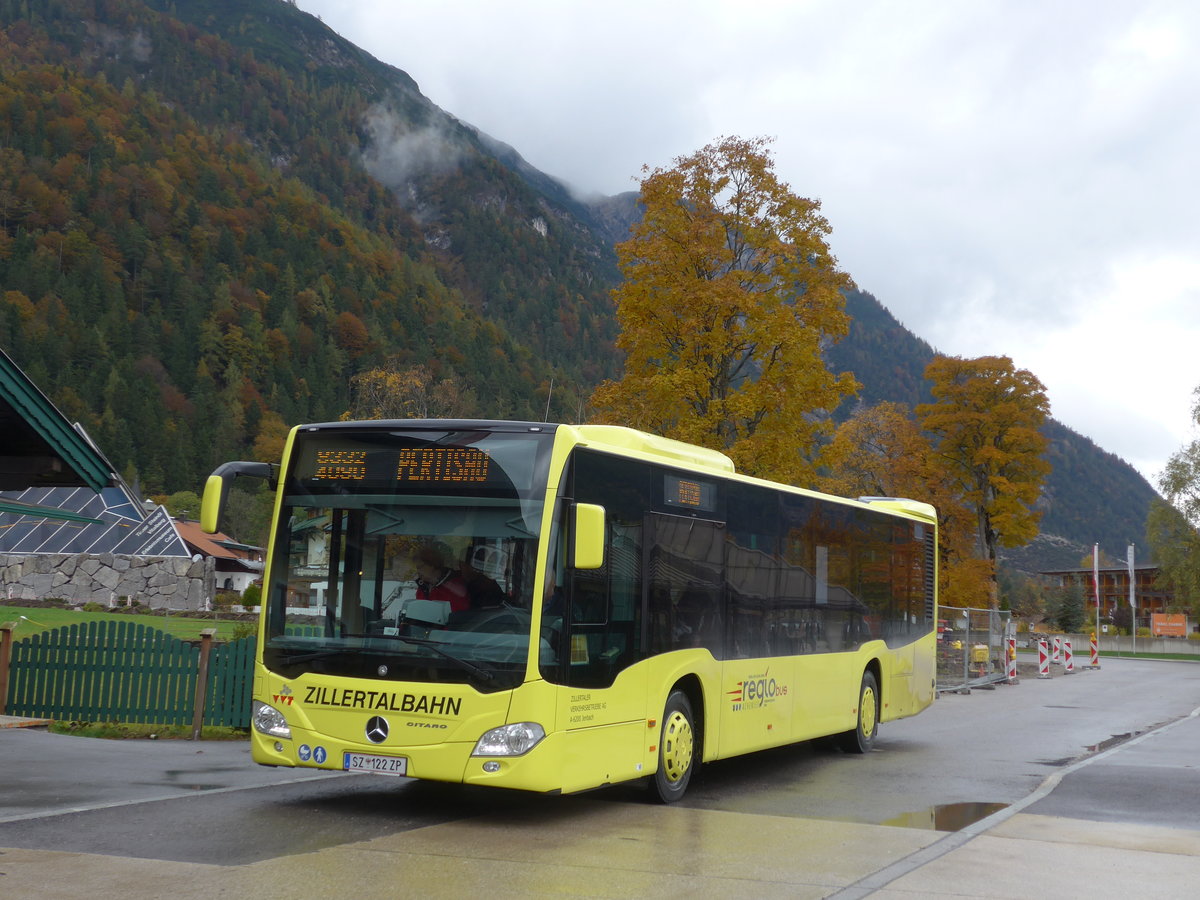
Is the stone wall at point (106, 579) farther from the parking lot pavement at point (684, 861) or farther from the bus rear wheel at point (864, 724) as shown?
the parking lot pavement at point (684, 861)

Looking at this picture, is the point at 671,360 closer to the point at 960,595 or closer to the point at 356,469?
the point at 356,469

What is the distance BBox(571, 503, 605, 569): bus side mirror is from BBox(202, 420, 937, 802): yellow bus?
0.02 meters

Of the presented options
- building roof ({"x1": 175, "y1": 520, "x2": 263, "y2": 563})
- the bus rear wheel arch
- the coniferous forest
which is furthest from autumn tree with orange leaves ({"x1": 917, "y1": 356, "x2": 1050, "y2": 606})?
the coniferous forest

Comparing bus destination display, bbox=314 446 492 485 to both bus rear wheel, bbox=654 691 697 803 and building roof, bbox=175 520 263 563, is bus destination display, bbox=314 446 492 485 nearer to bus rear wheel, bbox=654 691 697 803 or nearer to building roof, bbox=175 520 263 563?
bus rear wheel, bbox=654 691 697 803

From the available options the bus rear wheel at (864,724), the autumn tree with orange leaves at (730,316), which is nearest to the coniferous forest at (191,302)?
the autumn tree with orange leaves at (730,316)

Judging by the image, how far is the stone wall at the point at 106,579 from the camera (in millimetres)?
56031

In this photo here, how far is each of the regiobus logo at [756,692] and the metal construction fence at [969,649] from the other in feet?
54.2

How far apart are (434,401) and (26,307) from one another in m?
95.1

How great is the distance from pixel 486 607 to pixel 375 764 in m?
1.35

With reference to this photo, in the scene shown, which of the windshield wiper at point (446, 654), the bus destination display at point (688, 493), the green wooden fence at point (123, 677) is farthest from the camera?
the green wooden fence at point (123, 677)

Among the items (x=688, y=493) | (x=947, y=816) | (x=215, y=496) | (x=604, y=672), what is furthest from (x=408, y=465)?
(x=947, y=816)

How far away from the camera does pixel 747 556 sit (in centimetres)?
1249

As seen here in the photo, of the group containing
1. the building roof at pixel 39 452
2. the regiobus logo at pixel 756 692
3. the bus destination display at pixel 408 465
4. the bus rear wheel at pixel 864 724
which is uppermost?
the building roof at pixel 39 452

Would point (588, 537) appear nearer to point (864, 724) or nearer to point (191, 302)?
point (864, 724)
